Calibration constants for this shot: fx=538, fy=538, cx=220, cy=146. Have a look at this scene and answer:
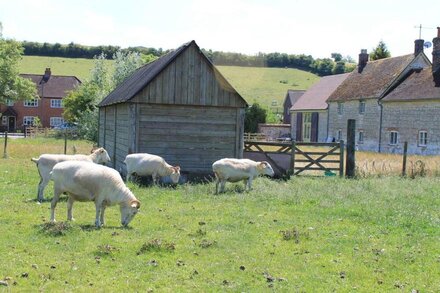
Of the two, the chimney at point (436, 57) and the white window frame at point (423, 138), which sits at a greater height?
the chimney at point (436, 57)

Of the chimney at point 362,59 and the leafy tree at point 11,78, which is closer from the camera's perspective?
the chimney at point 362,59

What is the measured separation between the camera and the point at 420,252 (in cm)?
990

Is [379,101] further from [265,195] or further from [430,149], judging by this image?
[265,195]

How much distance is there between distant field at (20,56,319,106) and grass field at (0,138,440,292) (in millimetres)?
97388

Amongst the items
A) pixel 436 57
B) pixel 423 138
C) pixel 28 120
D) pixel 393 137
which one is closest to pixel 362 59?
pixel 436 57

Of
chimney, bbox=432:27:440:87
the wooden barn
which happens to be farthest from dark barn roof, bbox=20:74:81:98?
the wooden barn

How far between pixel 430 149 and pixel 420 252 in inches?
1349

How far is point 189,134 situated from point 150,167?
Result: 312 centimetres

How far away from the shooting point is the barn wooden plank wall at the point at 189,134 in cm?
2098

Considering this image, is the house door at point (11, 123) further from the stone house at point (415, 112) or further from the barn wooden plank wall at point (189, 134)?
the barn wooden plank wall at point (189, 134)

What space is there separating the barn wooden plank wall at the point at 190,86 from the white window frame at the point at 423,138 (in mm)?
Answer: 25888

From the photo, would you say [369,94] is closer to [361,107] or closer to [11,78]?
[361,107]

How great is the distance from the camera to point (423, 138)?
42906 mm

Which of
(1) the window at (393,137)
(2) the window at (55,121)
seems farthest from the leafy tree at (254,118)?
(2) the window at (55,121)
